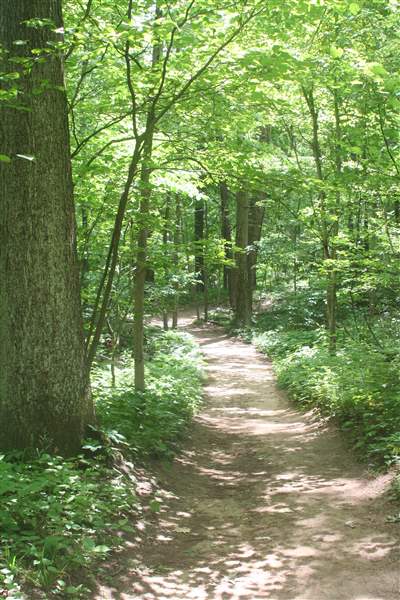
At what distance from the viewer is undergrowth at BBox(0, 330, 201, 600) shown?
11.7 ft

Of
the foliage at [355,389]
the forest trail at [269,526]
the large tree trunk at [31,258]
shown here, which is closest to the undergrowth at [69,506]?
the forest trail at [269,526]

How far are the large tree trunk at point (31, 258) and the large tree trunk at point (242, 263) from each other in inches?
617

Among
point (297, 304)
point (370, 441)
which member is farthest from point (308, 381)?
point (297, 304)

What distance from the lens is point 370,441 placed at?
697cm

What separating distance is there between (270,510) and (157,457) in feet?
5.77

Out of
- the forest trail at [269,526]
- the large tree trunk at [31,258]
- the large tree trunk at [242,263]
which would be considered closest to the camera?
the forest trail at [269,526]

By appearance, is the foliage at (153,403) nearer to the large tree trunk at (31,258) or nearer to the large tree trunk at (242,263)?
the large tree trunk at (31,258)

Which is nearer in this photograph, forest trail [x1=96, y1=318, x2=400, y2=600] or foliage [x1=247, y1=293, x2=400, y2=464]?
forest trail [x1=96, y1=318, x2=400, y2=600]

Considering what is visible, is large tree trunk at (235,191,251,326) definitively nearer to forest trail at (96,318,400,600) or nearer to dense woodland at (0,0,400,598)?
dense woodland at (0,0,400,598)

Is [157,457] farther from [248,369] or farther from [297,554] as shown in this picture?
[248,369]

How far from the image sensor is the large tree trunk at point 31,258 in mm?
5160

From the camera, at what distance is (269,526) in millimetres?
5289

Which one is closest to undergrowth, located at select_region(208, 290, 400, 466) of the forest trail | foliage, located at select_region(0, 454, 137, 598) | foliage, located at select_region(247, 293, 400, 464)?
foliage, located at select_region(247, 293, 400, 464)

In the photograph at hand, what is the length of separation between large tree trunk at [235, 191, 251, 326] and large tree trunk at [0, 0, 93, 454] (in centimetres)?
1567
